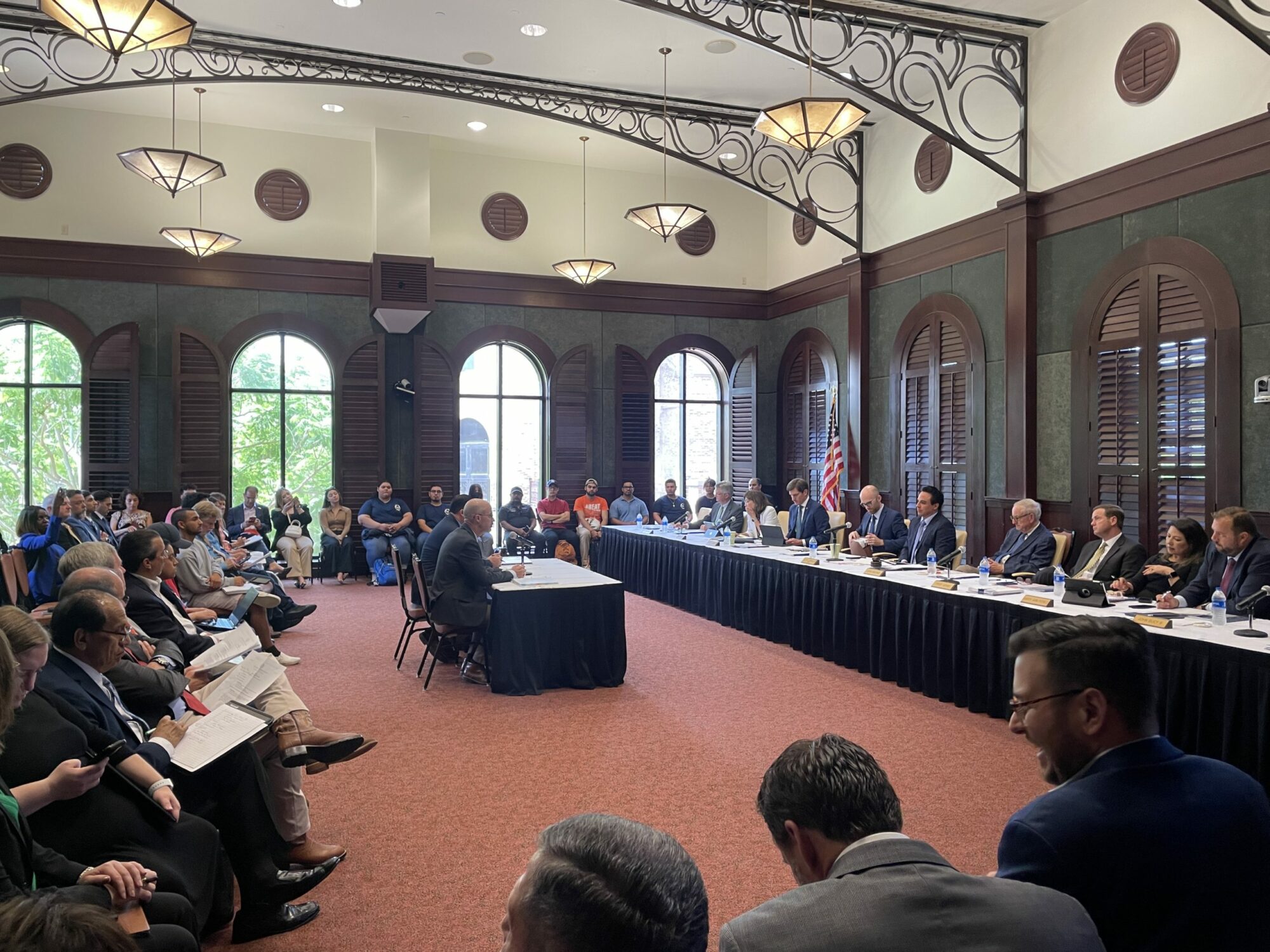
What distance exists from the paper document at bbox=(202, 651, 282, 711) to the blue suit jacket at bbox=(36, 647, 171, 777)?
0.64 m

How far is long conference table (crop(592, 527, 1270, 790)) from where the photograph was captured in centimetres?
368

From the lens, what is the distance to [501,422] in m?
12.0

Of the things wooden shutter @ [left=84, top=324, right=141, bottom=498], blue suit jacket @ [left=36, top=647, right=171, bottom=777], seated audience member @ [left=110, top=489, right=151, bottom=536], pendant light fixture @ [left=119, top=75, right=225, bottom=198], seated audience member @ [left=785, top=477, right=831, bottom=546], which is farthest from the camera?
wooden shutter @ [left=84, top=324, right=141, bottom=498]

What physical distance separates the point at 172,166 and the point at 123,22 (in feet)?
11.3

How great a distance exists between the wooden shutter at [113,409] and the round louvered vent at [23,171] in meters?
1.76

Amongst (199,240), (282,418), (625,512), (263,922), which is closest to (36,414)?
(282,418)

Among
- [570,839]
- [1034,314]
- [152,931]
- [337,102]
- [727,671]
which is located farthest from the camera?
[337,102]

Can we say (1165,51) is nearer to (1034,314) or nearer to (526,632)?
(1034,314)

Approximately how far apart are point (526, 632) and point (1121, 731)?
4460 millimetres

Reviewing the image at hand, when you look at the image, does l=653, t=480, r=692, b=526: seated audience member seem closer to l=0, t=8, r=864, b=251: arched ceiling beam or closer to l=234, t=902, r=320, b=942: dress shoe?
l=0, t=8, r=864, b=251: arched ceiling beam

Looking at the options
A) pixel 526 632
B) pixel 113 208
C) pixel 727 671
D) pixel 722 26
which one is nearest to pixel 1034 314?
pixel 722 26

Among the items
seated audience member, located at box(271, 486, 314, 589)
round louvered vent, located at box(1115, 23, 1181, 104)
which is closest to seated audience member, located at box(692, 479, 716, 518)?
seated audience member, located at box(271, 486, 314, 589)

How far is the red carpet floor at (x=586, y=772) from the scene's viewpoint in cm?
307

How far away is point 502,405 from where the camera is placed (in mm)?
12039
